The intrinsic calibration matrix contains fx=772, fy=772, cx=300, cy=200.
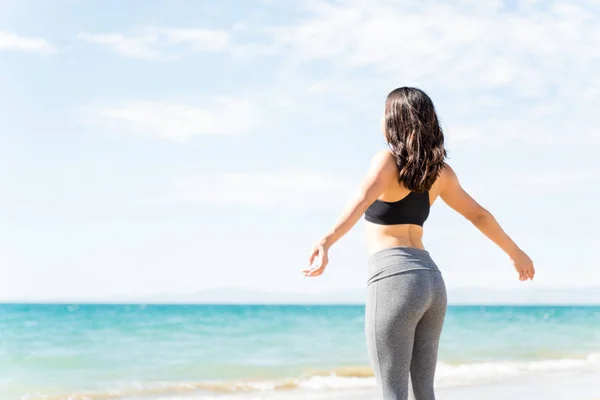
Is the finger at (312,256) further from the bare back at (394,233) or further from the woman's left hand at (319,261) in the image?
the bare back at (394,233)

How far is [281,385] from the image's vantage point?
1084cm

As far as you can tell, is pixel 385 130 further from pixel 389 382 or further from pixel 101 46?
pixel 101 46

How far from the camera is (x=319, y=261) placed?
2.43 metres

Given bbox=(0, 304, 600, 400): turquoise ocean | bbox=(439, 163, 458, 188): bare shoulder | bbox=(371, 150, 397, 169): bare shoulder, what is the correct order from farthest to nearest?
bbox=(0, 304, 600, 400): turquoise ocean, bbox=(439, 163, 458, 188): bare shoulder, bbox=(371, 150, 397, 169): bare shoulder

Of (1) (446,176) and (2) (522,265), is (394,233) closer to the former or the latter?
(1) (446,176)

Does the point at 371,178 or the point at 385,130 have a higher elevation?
the point at 385,130

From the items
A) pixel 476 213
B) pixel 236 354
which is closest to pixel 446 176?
pixel 476 213

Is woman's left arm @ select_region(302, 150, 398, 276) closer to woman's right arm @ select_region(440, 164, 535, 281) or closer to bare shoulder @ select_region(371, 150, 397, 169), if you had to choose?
bare shoulder @ select_region(371, 150, 397, 169)

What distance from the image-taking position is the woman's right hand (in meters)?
3.10

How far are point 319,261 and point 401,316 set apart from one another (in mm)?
451

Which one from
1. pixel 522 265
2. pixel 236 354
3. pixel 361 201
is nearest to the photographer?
pixel 361 201

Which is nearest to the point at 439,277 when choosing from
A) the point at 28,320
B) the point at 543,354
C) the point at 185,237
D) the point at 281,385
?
the point at 281,385

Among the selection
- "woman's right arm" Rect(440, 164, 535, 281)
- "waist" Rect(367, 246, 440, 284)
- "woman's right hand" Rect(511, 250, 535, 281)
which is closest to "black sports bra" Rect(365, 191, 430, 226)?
"waist" Rect(367, 246, 440, 284)

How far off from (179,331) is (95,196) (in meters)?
15.9
